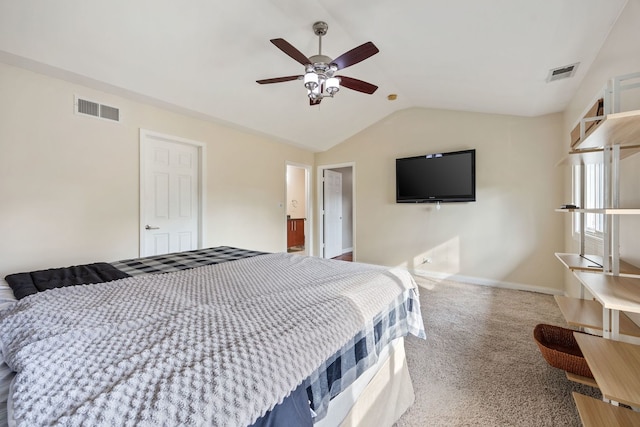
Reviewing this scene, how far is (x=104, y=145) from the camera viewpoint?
275 cm

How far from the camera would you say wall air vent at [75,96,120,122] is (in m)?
2.57

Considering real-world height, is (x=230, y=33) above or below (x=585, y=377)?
above

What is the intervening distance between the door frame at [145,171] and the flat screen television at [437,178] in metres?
3.04

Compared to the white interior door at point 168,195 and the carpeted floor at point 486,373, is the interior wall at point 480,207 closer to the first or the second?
the carpeted floor at point 486,373

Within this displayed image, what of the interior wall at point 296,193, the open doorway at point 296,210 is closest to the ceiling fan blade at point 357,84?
the open doorway at point 296,210

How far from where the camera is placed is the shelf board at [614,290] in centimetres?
102

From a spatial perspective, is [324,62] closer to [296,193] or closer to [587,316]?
[587,316]

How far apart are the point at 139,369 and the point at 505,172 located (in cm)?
444

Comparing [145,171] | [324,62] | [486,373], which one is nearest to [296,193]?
[145,171]

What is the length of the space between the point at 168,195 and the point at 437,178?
12.5 ft

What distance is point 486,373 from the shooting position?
6.20 feet

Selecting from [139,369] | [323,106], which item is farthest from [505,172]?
[139,369]

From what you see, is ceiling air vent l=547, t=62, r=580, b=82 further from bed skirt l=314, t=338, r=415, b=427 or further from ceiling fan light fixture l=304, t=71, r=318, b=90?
bed skirt l=314, t=338, r=415, b=427

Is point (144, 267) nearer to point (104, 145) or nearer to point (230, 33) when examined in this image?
point (104, 145)
